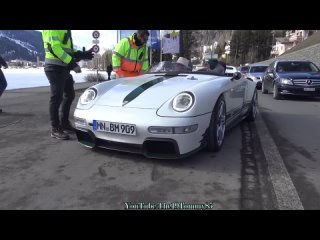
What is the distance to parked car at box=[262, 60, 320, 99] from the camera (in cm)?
1012

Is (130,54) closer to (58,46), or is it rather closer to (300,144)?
(58,46)

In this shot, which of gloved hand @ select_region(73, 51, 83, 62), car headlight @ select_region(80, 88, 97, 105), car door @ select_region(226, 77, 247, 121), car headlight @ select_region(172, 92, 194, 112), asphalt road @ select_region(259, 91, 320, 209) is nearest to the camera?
asphalt road @ select_region(259, 91, 320, 209)

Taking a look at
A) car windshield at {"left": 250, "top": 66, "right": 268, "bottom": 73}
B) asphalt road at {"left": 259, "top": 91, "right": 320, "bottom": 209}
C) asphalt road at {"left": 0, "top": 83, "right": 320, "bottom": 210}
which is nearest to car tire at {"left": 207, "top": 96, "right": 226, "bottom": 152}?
asphalt road at {"left": 0, "top": 83, "right": 320, "bottom": 210}

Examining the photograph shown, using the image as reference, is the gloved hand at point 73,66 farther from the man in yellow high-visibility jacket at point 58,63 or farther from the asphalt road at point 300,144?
the asphalt road at point 300,144

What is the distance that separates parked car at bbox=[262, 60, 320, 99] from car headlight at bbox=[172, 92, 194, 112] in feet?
25.4

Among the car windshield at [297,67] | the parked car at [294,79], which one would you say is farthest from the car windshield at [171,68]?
the car windshield at [297,67]

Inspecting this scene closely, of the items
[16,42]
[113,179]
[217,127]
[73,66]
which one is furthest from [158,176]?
[16,42]

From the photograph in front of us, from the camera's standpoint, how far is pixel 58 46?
4.41 m

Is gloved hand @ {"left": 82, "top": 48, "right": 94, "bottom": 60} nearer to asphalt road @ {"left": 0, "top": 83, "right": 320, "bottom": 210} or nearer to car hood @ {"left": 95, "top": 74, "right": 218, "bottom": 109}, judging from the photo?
car hood @ {"left": 95, "top": 74, "right": 218, "bottom": 109}

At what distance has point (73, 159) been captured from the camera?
3.73 meters

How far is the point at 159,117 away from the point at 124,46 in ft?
8.54

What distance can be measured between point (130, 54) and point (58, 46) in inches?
61.3

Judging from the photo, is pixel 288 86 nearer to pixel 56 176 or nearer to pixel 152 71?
pixel 152 71
